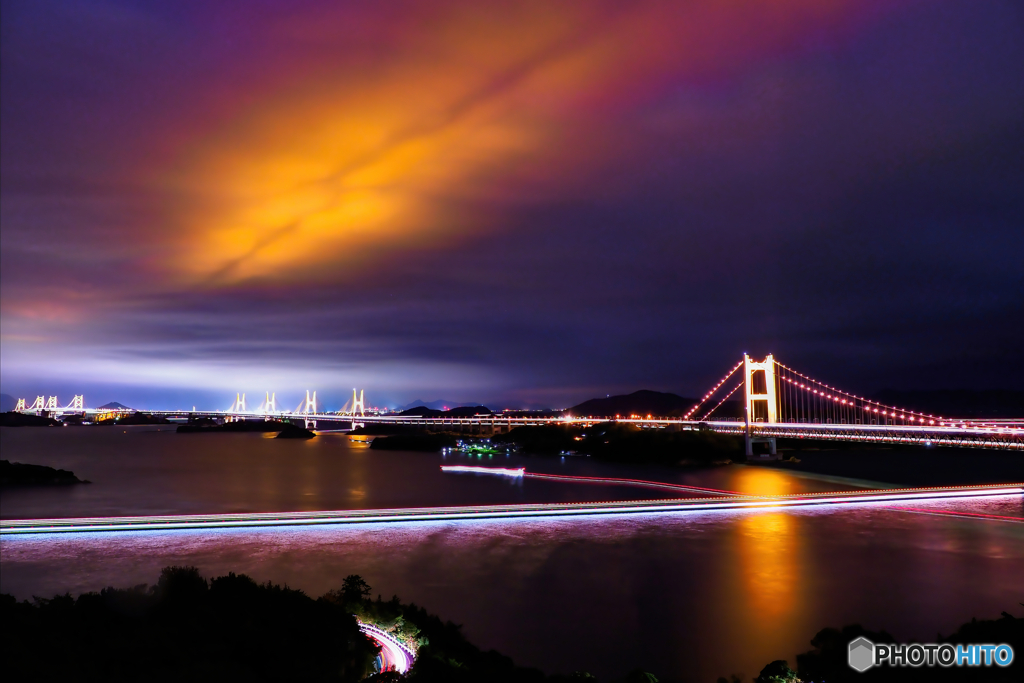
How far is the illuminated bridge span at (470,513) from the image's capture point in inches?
658

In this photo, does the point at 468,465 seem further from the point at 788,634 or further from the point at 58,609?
the point at 58,609

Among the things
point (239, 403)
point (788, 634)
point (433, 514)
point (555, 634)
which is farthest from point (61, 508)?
point (239, 403)

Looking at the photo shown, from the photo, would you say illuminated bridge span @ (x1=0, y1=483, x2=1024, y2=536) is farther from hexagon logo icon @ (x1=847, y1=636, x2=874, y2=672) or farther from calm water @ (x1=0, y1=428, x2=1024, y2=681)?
hexagon logo icon @ (x1=847, y1=636, x2=874, y2=672)

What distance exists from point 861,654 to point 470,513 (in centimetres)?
1302

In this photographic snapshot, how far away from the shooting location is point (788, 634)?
34.7 feet

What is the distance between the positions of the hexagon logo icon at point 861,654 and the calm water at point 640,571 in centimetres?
264

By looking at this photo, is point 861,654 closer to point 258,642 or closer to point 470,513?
point 258,642

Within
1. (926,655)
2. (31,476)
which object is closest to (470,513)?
(926,655)

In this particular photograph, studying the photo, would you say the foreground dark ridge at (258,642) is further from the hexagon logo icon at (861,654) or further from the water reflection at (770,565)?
the water reflection at (770,565)

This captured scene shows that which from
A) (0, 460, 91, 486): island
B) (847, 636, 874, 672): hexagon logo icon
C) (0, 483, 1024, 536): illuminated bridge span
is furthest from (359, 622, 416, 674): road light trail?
(0, 460, 91, 486): island

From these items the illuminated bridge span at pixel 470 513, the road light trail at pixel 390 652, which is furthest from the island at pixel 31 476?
the road light trail at pixel 390 652

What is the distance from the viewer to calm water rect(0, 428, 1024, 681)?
34.0ft

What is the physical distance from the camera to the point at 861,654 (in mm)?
6609

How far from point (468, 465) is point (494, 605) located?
31.5 m
